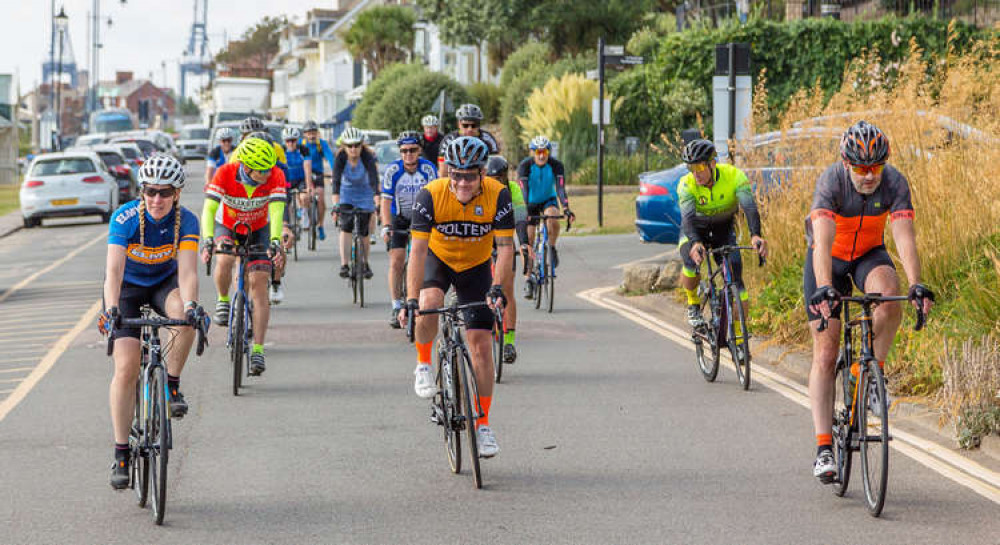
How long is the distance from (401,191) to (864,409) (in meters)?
7.72

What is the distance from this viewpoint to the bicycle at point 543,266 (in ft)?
49.5

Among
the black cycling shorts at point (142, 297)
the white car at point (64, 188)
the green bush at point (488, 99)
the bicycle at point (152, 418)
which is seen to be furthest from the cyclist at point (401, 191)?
the green bush at point (488, 99)

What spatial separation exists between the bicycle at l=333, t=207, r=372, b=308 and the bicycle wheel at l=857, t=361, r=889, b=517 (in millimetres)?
9483

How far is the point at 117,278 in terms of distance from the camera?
7.13 metres

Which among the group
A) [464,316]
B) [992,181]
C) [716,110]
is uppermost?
[716,110]

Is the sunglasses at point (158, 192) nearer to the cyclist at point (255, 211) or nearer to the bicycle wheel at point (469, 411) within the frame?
the bicycle wheel at point (469, 411)

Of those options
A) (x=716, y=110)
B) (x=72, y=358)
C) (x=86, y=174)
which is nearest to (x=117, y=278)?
(x=72, y=358)

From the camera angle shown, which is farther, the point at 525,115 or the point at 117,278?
the point at 525,115

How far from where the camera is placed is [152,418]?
6.87m

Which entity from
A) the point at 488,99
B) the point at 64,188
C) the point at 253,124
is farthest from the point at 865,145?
the point at 488,99

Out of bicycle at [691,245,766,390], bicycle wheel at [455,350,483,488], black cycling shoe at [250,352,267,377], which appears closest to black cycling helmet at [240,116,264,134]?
black cycling shoe at [250,352,267,377]

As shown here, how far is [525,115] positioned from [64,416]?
34.2 metres

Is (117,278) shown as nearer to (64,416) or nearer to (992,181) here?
(64,416)

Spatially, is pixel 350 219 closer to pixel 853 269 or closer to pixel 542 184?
pixel 542 184
